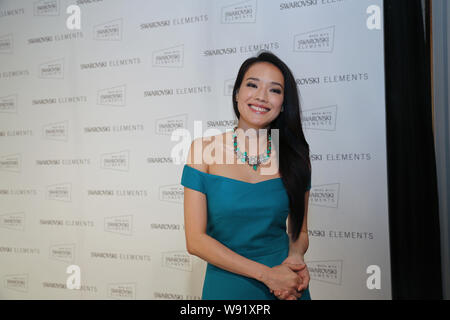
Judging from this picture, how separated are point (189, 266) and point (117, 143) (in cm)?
113

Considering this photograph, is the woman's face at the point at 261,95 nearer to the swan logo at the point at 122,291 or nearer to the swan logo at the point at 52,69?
the swan logo at the point at 122,291

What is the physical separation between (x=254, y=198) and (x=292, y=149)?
332 mm

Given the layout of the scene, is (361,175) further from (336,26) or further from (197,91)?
(197,91)

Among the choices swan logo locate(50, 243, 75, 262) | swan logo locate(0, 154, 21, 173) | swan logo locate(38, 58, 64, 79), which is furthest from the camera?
swan logo locate(0, 154, 21, 173)

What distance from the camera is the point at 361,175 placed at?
6.98 ft

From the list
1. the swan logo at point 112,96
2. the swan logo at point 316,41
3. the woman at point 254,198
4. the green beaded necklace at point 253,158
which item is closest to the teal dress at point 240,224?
the woman at point 254,198

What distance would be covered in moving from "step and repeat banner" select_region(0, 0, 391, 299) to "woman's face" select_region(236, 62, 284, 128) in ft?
2.37

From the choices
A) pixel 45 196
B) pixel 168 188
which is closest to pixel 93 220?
pixel 45 196

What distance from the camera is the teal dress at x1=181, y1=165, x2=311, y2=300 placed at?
54.9 inches

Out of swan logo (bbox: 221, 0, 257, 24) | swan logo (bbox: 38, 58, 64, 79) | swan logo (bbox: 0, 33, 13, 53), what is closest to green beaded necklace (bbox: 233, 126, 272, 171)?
swan logo (bbox: 221, 0, 257, 24)

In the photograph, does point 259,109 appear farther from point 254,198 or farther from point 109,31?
point 109,31

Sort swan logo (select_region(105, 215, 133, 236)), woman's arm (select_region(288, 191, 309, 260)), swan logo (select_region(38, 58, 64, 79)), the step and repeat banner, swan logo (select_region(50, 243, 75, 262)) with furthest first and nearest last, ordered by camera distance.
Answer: swan logo (select_region(38, 58, 64, 79))
swan logo (select_region(50, 243, 75, 262))
swan logo (select_region(105, 215, 133, 236))
the step and repeat banner
woman's arm (select_region(288, 191, 309, 260))

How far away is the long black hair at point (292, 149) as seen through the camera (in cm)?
151

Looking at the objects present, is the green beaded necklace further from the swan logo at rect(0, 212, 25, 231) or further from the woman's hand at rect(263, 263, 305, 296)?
the swan logo at rect(0, 212, 25, 231)
